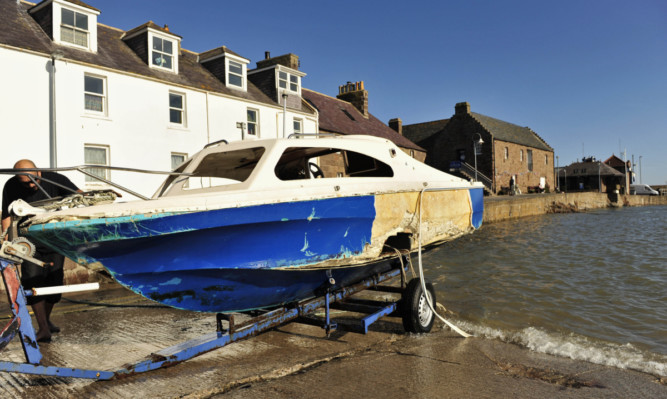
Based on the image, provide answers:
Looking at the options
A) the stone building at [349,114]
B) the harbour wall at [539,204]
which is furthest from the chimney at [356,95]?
the harbour wall at [539,204]

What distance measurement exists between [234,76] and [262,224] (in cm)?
1871

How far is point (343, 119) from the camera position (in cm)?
2959

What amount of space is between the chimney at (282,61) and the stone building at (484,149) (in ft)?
57.5

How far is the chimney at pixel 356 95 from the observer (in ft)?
112

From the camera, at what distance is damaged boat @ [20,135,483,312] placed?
3.06m

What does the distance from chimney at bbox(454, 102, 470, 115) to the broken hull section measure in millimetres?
41807

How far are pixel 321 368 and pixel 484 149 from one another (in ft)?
134

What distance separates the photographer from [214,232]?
338 cm

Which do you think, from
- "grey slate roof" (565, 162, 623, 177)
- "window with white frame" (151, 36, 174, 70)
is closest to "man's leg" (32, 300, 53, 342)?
"window with white frame" (151, 36, 174, 70)

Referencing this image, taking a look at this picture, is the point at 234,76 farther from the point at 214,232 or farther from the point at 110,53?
the point at 214,232

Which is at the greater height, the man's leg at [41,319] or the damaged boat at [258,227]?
the damaged boat at [258,227]

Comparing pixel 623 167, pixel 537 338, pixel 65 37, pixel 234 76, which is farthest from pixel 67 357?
pixel 623 167

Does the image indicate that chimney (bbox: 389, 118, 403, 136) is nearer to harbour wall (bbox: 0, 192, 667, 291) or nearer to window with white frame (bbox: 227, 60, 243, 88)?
harbour wall (bbox: 0, 192, 667, 291)

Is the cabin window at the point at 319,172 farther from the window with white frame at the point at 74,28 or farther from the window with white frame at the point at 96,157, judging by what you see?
the window with white frame at the point at 74,28
